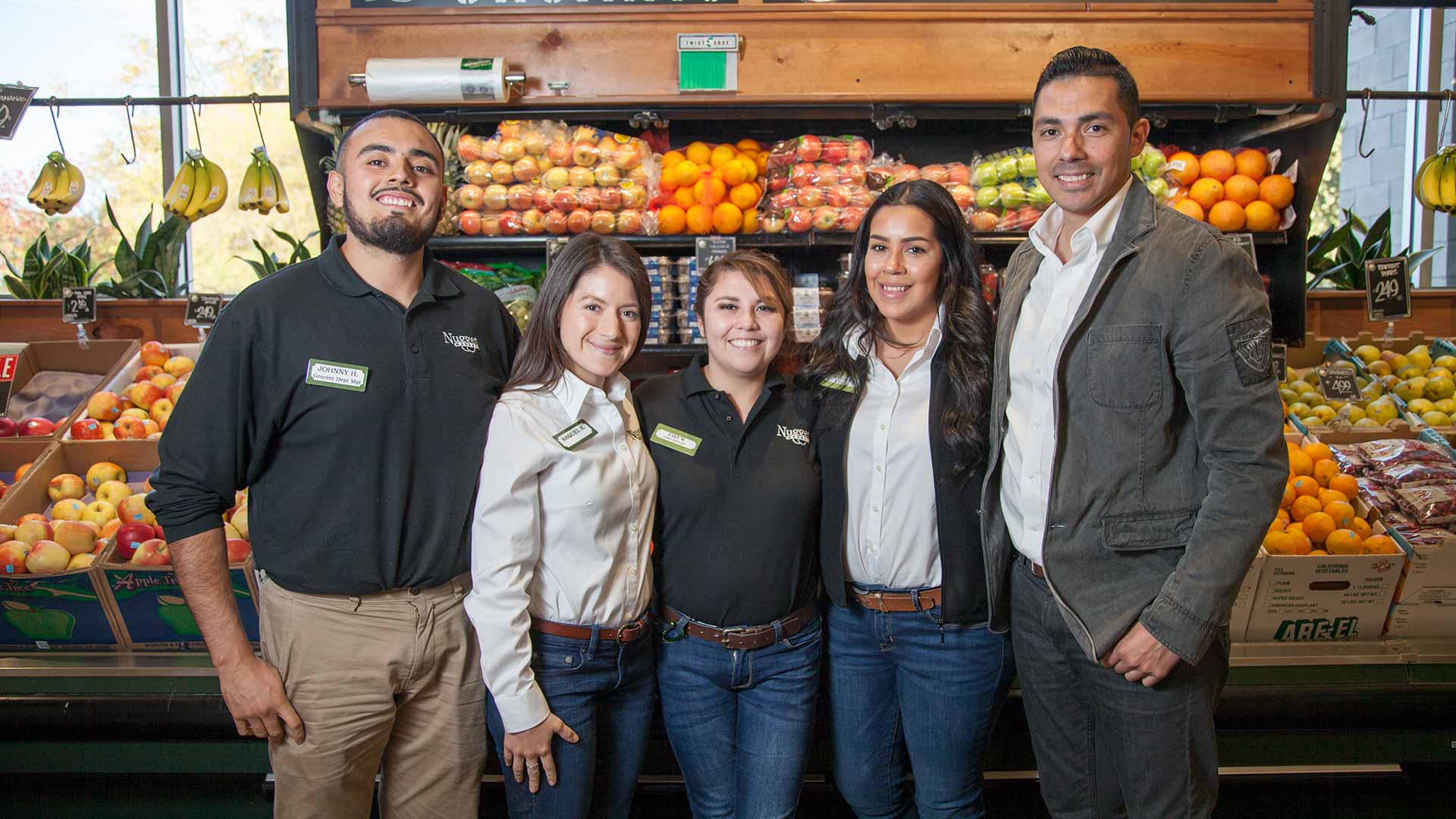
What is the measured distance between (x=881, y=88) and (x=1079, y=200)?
1487 mm

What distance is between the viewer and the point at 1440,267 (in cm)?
568

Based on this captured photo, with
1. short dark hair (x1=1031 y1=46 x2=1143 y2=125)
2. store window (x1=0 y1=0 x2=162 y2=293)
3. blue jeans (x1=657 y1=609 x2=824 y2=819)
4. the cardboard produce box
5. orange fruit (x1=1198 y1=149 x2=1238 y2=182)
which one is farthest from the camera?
store window (x1=0 y1=0 x2=162 y2=293)

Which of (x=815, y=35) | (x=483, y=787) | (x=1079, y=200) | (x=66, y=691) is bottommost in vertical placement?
(x=483, y=787)

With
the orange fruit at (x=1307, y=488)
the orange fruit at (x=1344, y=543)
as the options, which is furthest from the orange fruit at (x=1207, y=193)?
the orange fruit at (x=1344, y=543)

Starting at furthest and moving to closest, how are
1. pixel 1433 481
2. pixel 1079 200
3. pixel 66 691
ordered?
pixel 1433 481 → pixel 66 691 → pixel 1079 200

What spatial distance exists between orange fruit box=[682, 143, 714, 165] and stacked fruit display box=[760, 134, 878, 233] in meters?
0.22

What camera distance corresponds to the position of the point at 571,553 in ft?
5.64

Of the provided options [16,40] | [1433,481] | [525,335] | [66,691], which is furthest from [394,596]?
[16,40]

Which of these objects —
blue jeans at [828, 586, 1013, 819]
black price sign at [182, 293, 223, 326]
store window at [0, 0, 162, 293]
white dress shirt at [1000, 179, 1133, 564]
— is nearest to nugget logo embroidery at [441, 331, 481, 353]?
blue jeans at [828, 586, 1013, 819]

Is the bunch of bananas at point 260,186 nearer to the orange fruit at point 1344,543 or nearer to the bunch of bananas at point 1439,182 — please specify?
the orange fruit at point 1344,543

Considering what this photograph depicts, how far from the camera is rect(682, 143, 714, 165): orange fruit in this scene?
320cm

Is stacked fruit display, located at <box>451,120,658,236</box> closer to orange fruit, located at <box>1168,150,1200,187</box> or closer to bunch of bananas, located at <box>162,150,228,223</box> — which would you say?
bunch of bananas, located at <box>162,150,228,223</box>

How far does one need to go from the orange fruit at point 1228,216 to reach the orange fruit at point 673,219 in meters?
1.82

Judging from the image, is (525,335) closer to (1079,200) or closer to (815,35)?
(1079,200)
